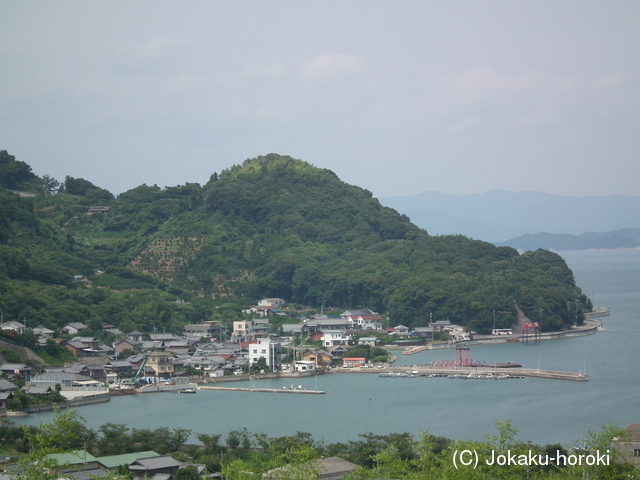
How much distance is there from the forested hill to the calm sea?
7928mm

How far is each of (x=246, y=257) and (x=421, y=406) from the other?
26.5m

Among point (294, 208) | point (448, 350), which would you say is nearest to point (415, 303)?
point (448, 350)

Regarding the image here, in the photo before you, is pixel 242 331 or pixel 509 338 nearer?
pixel 242 331

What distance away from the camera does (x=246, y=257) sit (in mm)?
49969

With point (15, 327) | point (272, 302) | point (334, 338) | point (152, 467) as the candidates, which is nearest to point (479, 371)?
point (334, 338)

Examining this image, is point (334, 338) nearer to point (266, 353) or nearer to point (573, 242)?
point (266, 353)

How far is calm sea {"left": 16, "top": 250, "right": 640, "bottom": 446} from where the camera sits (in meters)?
21.3

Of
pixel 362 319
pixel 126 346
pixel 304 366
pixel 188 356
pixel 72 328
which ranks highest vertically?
pixel 362 319

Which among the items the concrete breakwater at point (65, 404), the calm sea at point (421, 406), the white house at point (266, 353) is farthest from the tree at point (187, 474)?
the white house at point (266, 353)

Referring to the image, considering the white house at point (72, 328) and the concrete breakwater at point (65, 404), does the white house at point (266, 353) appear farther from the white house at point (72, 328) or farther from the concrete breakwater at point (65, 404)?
the concrete breakwater at point (65, 404)

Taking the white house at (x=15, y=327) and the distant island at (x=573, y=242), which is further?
the distant island at (x=573, y=242)

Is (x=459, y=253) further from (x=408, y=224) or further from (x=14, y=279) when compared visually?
(x=14, y=279)

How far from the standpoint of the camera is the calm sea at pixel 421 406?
21.3 metres

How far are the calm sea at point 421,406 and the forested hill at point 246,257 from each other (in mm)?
7928
